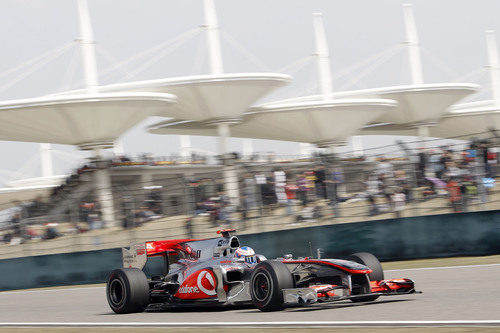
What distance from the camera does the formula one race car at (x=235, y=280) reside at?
28.1ft

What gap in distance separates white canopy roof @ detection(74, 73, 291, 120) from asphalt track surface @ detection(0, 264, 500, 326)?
29.9 meters

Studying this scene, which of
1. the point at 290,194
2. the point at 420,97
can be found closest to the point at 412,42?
the point at 420,97

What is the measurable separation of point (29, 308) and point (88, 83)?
30.1 metres

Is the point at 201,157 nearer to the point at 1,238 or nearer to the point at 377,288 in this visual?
the point at 1,238

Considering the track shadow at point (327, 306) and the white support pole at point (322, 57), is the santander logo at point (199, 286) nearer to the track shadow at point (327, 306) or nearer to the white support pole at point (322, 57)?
the track shadow at point (327, 306)

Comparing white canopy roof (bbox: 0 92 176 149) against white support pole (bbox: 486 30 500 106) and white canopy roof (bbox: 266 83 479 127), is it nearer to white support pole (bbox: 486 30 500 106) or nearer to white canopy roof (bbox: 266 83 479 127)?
white canopy roof (bbox: 266 83 479 127)

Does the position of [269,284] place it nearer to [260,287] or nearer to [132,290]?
[260,287]

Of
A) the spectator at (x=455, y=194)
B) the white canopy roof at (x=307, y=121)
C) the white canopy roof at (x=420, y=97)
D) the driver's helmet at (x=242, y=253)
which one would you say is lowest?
the driver's helmet at (x=242, y=253)

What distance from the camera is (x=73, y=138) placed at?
41.8m

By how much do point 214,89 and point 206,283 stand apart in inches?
1338

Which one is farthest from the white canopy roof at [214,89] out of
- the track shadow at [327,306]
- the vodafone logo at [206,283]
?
the track shadow at [327,306]

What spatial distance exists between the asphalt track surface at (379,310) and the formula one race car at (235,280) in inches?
6.4

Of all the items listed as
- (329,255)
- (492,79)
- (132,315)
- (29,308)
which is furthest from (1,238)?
(492,79)

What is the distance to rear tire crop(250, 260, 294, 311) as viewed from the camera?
28.1ft
